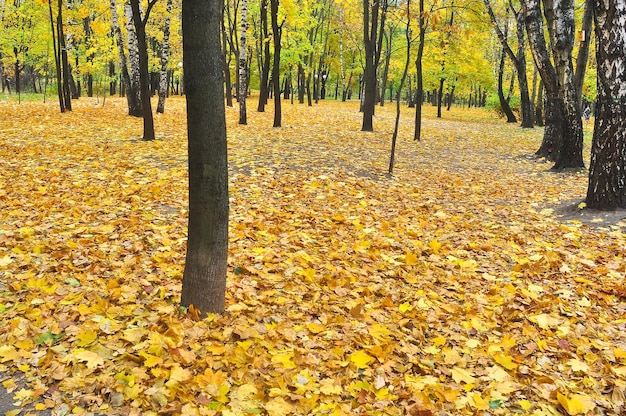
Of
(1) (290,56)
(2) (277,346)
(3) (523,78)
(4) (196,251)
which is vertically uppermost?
(1) (290,56)

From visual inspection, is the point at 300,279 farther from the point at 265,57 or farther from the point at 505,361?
the point at 265,57

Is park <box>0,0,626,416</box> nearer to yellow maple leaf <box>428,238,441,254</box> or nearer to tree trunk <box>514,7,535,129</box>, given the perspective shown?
yellow maple leaf <box>428,238,441,254</box>

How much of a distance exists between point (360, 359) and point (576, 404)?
4.50ft

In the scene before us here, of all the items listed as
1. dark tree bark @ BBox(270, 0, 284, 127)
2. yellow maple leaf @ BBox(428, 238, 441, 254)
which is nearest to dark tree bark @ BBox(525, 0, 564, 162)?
yellow maple leaf @ BBox(428, 238, 441, 254)

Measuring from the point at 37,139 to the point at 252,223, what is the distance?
757cm

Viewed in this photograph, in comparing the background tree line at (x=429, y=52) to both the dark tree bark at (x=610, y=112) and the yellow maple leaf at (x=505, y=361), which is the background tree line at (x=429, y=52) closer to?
the dark tree bark at (x=610, y=112)

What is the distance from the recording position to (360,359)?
9.91 feet

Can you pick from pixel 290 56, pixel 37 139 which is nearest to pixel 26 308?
pixel 37 139

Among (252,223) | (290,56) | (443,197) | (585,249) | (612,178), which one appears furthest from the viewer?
(290,56)

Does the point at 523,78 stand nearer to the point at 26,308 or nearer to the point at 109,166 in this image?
the point at 109,166

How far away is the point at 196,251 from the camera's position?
3258mm

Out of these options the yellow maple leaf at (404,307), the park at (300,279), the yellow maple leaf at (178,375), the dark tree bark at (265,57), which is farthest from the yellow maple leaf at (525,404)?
the dark tree bark at (265,57)

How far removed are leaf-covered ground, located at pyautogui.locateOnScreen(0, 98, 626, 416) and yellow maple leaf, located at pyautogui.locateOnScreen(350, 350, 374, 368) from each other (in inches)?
0.6

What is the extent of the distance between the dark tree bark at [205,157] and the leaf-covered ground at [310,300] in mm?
303
